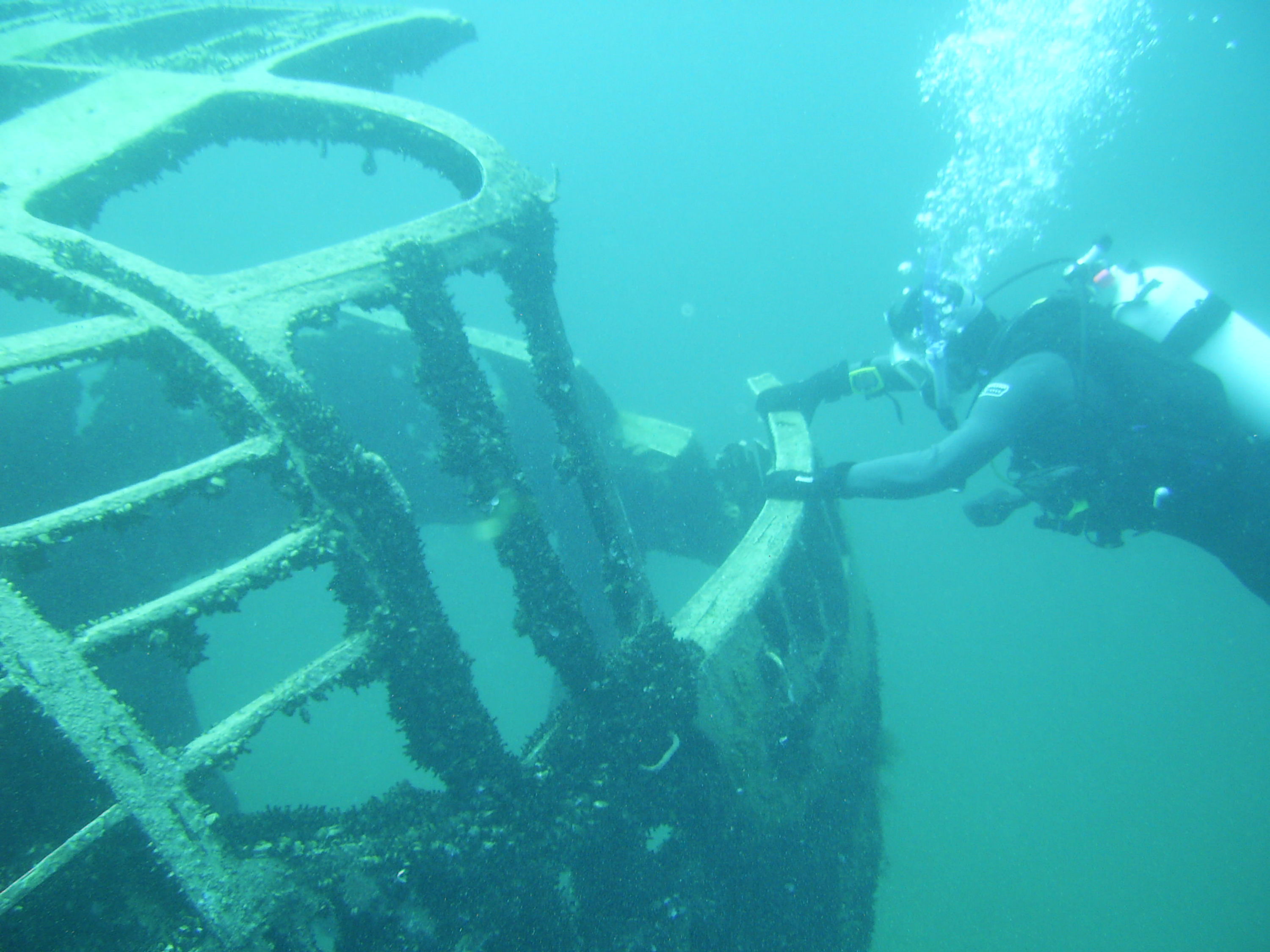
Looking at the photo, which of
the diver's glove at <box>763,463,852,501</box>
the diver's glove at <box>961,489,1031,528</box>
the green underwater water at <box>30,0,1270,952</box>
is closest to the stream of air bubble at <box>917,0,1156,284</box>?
the green underwater water at <box>30,0,1270,952</box>

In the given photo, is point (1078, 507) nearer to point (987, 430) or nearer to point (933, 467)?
point (987, 430)

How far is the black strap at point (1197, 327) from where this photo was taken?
166 inches

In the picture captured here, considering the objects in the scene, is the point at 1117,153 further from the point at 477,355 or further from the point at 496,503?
the point at 496,503

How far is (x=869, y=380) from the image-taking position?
5125mm

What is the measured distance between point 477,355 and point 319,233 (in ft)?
286

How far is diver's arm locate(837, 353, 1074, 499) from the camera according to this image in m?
4.02

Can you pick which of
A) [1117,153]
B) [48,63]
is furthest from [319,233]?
[48,63]

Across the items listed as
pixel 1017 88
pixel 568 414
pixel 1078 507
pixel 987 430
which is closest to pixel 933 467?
pixel 987 430

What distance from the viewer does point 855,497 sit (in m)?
4.37

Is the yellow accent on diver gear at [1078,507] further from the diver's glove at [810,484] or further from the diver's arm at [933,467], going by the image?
the diver's glove at [810,484]

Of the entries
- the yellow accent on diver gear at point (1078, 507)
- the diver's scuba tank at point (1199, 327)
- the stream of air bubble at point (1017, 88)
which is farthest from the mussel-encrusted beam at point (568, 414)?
the stream of air bubble at point (1017, 88)

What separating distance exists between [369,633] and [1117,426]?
460cm

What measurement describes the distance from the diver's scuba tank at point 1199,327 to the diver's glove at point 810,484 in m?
2.30

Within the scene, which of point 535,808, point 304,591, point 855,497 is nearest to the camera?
point 535,808
